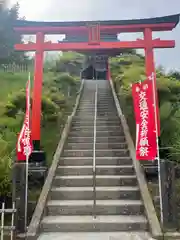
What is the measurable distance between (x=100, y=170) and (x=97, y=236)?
2.52 m

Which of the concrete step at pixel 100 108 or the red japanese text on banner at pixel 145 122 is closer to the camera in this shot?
the red japanese text on banner at pixel 145 122

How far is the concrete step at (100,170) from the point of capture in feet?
27.4

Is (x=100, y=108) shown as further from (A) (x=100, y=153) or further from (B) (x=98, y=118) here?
(A) (x=100, y=153)

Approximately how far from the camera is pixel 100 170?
8.39 metres

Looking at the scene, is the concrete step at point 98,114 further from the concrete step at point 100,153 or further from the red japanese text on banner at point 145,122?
the red japanese text on banner at point 145,122

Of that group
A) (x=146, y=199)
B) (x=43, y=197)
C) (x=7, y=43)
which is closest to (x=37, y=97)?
(x=43, y=197)

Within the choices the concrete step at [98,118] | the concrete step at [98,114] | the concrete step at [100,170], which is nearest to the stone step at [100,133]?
the concrete step at [98,118]

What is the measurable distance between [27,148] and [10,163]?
2.32ft

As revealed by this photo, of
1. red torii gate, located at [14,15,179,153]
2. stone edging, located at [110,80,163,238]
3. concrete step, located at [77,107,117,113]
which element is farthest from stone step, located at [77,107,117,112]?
red torii gate, located at [14,15,179,153]

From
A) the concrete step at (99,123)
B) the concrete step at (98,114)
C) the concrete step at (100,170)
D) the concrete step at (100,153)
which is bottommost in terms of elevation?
the concrete step at (100,170)

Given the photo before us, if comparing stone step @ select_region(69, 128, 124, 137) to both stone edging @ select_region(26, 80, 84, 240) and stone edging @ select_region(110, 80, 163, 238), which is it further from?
stone edging @ select_region(110, 80, 163, 238)

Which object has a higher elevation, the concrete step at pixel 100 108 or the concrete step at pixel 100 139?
the concrete step at pixel 100 108

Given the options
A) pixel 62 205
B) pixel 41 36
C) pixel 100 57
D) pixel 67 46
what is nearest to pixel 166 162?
pixel 62 205

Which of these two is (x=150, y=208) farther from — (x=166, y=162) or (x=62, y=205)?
(x=62, y=205)
